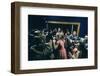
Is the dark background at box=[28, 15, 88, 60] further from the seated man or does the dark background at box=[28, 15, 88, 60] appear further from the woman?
the woman

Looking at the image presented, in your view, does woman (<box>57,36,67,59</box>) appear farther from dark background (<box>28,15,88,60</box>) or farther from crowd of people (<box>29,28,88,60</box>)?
dark background (<box>28,15,88,60</box>)

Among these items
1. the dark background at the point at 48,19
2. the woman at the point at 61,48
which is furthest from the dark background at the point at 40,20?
the woman at the point at 61,48

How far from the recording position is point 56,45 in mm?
1559

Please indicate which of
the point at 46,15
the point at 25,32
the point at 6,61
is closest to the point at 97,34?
the point at 46,15

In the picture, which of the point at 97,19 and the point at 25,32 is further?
the point at 97,19

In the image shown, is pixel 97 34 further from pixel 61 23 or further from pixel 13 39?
pixel 13 39

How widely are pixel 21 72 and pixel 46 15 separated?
1.25ft

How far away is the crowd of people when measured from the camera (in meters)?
1.50

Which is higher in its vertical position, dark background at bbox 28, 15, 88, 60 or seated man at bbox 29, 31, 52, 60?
dark background at bbox 28, 15, 88, 60

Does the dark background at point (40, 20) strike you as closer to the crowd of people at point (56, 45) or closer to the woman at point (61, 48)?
the crowd of people at point (56, 45)

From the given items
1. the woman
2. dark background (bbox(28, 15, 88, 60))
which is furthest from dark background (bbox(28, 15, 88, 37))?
the woman

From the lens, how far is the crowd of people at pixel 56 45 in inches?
59.1

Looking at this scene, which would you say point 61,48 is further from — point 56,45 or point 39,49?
point 39,49

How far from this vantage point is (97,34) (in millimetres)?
1694
